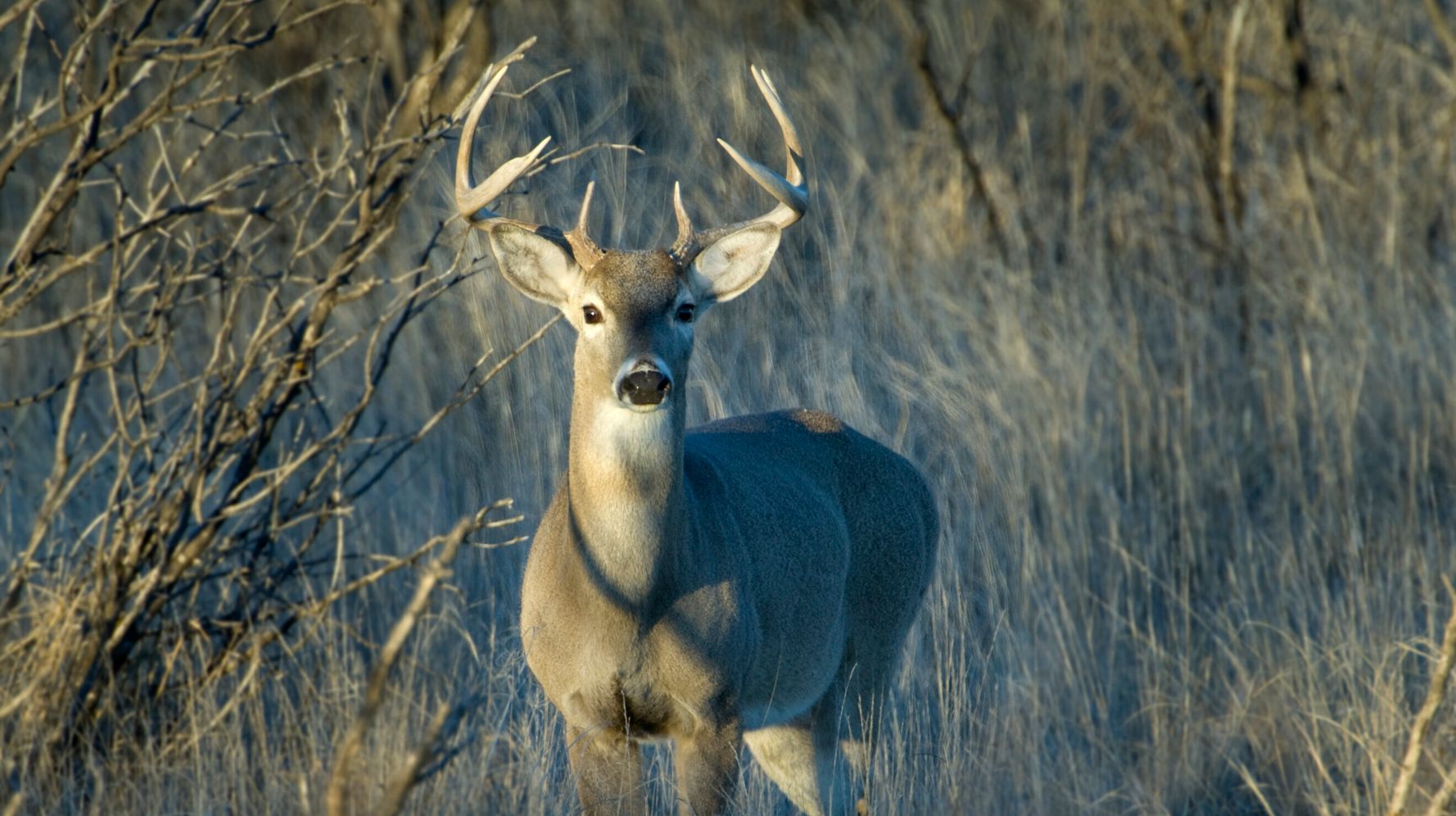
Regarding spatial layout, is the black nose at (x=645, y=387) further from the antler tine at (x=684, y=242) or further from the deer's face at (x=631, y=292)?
the antler tine at (x=684, y=242)

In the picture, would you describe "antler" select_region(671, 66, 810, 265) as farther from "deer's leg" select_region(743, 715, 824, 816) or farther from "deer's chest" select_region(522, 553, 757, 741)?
"deer's leg" select_region(743, 715, 824, 816)

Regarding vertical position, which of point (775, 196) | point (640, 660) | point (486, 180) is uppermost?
point (486, 180)

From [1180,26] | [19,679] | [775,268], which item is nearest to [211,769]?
[19,679]

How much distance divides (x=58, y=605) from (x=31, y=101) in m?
6.98

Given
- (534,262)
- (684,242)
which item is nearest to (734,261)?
(684,242)

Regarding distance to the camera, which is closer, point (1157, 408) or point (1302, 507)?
point (1302, 507)

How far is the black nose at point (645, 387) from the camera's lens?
13.9ft

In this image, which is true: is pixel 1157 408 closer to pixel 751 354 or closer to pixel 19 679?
pixel 751 354

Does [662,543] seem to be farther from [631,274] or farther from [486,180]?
[486,180]

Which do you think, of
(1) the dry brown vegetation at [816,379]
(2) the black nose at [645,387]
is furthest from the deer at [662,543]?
(1) the dry brown vegetation at [816,379]

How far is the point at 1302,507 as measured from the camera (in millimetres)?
7352

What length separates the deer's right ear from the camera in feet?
15.3

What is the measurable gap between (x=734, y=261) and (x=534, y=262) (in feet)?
1.88

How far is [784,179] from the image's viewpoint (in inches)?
185
